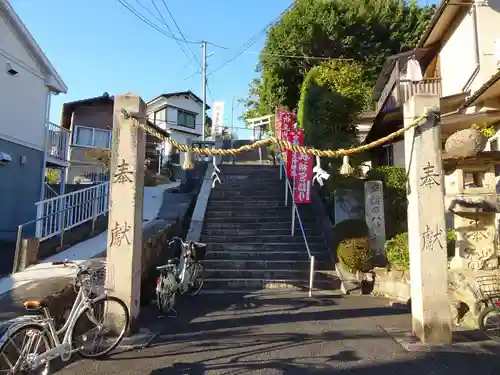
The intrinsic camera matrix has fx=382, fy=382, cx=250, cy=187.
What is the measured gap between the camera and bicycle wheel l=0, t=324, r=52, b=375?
12.7 ft

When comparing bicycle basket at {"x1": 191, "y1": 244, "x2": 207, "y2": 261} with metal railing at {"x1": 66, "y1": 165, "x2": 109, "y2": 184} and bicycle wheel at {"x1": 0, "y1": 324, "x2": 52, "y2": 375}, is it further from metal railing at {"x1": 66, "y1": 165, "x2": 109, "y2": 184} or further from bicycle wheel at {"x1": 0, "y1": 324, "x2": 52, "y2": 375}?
metal railing at {"x1": 66, "y1": 165, "x2": 109, "y2": 184}

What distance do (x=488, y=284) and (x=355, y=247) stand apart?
120 inches

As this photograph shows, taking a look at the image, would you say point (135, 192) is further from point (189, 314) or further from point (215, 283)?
point (215, 283)

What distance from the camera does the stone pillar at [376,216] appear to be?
9.88 meters

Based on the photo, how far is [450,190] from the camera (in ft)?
25.4

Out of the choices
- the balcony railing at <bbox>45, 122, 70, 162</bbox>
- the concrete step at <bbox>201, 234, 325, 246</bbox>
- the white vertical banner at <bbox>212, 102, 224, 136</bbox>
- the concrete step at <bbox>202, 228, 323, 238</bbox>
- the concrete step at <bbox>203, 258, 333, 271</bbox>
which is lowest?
the concrete step at <bbox>203, 258, 333, 271</bbox>

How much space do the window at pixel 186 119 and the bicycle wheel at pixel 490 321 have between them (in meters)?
36.0

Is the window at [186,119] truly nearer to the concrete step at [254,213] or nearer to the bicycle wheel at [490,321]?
the concrete step at [254,213]

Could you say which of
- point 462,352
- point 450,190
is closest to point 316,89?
point 450,190

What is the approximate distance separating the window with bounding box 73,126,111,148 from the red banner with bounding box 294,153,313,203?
49.7ft

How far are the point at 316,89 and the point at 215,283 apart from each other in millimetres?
8948

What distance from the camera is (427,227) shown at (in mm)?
5520

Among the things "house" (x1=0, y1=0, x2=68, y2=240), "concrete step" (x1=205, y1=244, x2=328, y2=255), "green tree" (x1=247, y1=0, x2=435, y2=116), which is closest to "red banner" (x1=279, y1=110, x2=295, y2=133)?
"concrete step" (x1=205, y1=244, x2=328, y2=255)

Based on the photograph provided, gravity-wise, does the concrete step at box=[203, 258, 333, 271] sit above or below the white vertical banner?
below
